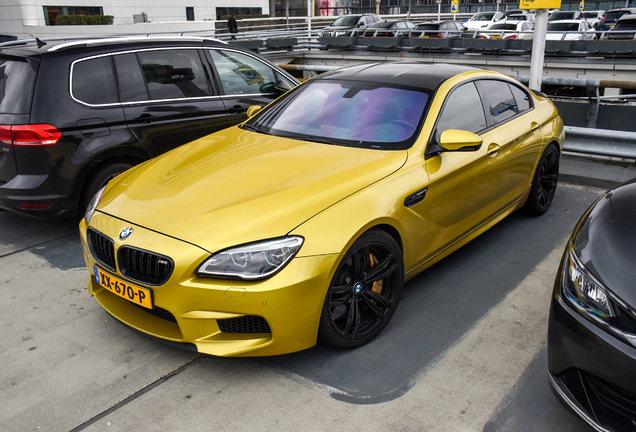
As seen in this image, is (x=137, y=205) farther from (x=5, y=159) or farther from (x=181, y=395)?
(x=5, y=159)

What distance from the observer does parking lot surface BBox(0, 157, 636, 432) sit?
2.72 m

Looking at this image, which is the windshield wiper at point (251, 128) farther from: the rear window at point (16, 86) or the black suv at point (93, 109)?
the rear window at point (16, 86)

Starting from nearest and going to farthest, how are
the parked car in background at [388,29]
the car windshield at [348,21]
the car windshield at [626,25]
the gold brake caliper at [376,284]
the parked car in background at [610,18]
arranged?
the gold brake caliper at [376,284] < the car windshield at [626,25] < the parked car in background at [388,29] < the parked car in background at [610,18] < the car windshield at [348,21]

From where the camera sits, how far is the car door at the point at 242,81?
19.4 ft

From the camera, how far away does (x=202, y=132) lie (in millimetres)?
5680

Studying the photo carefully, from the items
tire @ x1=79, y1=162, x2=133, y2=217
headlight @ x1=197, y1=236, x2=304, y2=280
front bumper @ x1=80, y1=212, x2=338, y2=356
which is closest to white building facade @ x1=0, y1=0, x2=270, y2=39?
tire @ x1=79, y1=162, x2=133, y2=217

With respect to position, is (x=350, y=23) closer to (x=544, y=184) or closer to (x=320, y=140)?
(x=544, y=184)

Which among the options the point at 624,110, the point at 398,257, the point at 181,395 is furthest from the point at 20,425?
the point at 624,110

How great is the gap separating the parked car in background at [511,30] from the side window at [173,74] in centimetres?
2032

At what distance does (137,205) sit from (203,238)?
2.14 ft

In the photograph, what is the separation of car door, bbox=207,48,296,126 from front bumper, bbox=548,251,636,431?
4.28 m

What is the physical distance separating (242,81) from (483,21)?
3121 cm

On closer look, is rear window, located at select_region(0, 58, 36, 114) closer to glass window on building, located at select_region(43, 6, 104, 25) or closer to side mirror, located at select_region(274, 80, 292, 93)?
side mirror, located at select_region(274, 80, 292, 93)

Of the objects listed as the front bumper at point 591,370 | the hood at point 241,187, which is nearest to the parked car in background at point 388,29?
the hood at point 241,187
